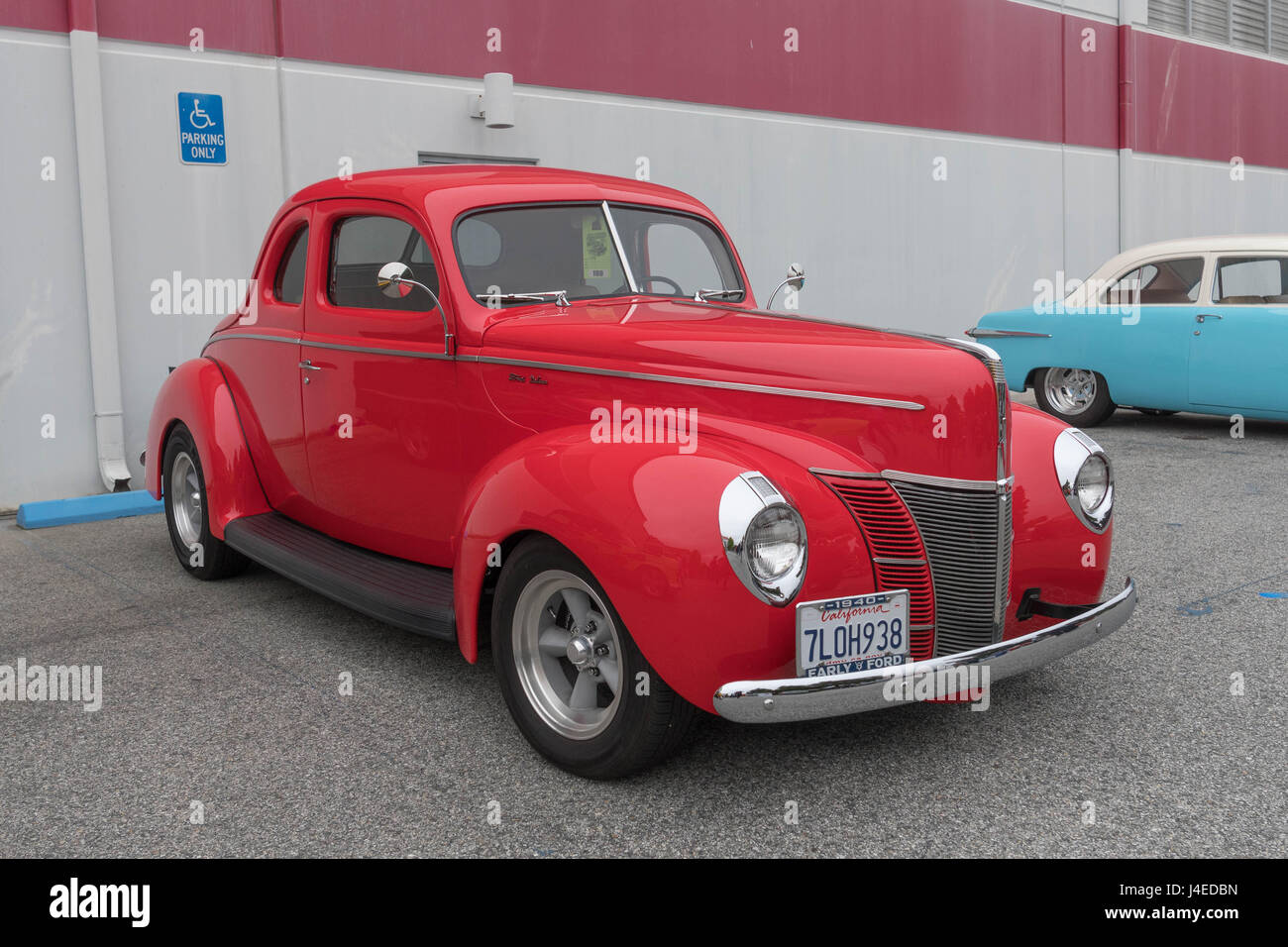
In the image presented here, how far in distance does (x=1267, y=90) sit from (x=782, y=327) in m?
17.0

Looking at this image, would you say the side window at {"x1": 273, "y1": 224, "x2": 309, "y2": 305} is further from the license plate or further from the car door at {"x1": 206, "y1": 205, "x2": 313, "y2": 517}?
the license plate

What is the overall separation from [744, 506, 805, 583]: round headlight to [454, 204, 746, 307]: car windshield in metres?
1.48

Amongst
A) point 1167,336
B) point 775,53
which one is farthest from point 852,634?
point 775,53

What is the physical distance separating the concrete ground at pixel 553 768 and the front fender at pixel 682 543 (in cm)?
46

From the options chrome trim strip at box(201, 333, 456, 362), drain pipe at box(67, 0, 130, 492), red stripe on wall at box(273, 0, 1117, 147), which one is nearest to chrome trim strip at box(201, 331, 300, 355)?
chrome trim strip at box(201, 333, 456, 362)

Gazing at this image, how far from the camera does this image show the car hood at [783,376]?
3098 mm

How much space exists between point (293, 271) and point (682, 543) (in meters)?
2.76

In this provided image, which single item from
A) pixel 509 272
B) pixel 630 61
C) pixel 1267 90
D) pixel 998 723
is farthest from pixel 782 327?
pixel 1267 90

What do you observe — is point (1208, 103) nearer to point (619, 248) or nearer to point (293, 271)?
point (619, 248)

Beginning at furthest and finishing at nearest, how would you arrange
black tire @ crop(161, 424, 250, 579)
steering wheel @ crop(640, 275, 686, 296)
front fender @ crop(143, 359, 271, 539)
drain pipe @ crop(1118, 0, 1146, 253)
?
drain pipe @ crop(1118, 0, 1146, 253)
black tire @ crop(161, 424, 250, 579)
front fender @ crop(143, 359, 271, 539)
steering wheel @ crop(640, 275, 686, 296)

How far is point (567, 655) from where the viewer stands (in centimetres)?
320

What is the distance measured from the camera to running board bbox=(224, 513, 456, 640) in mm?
3659

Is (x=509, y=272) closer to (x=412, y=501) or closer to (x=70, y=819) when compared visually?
(x=412, y=501)

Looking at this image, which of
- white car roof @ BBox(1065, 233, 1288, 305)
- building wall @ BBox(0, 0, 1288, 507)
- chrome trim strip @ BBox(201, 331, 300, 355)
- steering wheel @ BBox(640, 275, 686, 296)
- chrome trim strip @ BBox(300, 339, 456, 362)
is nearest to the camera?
chrome trim strip @ BBox(300, 339, 456, 362)
